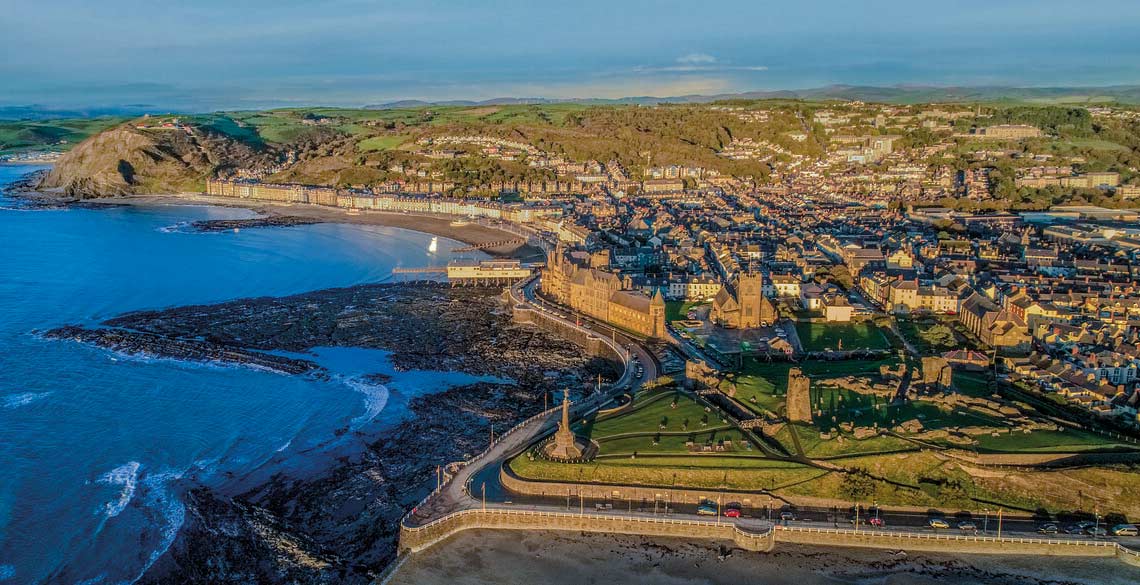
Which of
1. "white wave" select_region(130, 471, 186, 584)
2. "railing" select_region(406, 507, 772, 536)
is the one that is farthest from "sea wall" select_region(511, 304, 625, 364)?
"white wave" select_region(130, 471, 186, 584)

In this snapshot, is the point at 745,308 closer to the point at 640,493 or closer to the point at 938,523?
the point at 640,493

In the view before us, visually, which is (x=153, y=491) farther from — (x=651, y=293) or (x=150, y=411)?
(x=651, y=293)

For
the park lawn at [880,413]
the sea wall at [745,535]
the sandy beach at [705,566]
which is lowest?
the sandy beach at [705,566]

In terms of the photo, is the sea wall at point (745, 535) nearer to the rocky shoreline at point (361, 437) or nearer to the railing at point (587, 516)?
the railing at point (587, 516)

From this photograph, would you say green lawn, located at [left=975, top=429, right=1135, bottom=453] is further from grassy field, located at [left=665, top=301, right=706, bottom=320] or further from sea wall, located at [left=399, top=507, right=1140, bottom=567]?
grassy field, located at [left=665, top=301, right=706, bottom=320]

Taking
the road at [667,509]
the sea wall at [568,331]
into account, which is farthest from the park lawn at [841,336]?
the road at [667,509]

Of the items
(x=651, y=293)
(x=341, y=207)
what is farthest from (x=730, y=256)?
(x=341, y=207)
